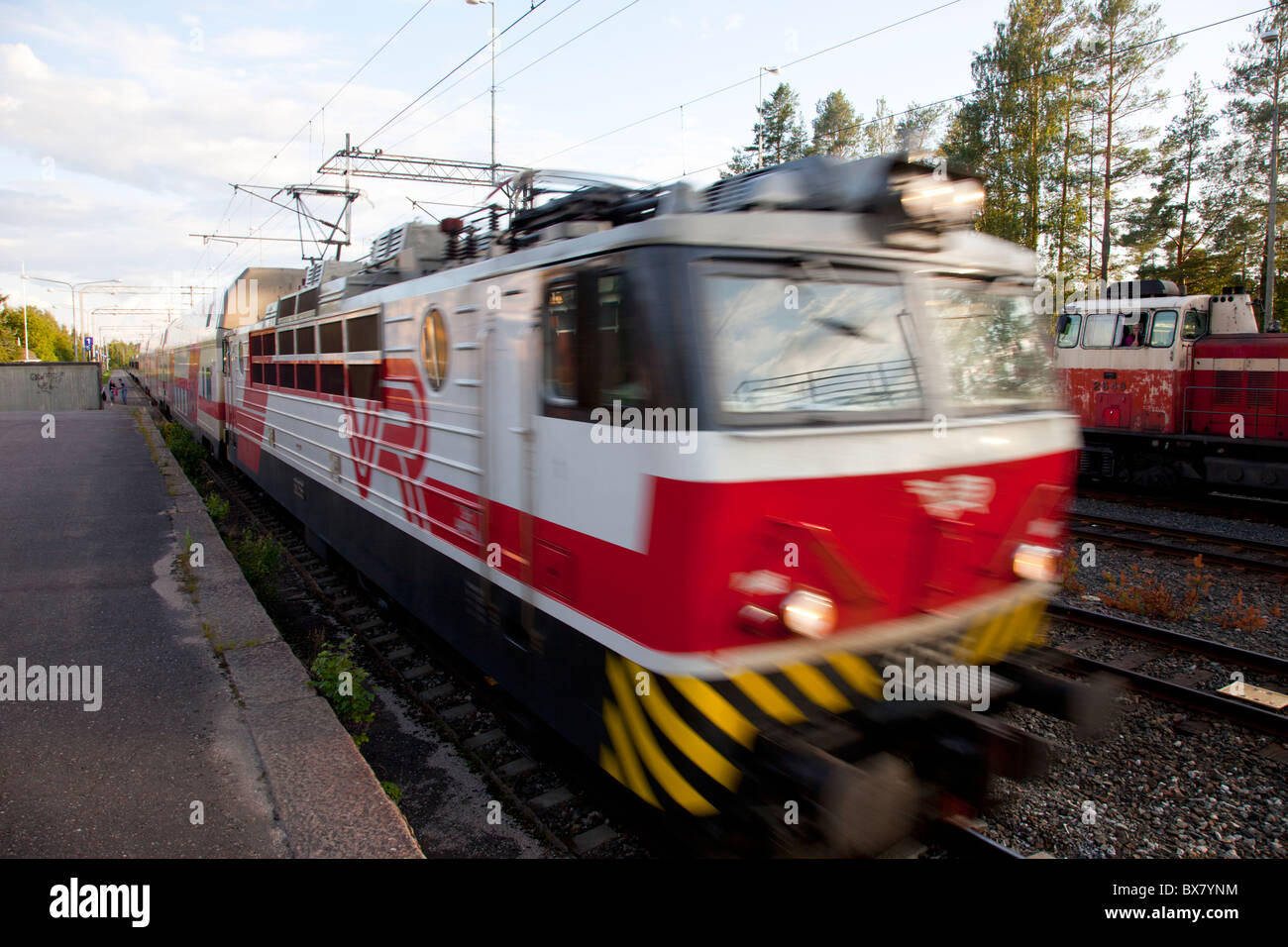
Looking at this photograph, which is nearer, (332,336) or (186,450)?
(332,336)

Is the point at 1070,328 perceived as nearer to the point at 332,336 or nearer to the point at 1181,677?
the point at 1181,677

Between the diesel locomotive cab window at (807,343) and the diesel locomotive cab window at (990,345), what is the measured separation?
0.97 feet

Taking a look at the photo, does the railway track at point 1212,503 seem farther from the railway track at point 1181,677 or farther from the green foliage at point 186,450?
the green foliage at point 186,450

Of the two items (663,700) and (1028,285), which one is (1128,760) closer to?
(1028,285)

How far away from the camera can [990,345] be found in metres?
3.99

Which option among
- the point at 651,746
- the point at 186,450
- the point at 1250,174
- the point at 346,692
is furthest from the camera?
the point at 1250,174

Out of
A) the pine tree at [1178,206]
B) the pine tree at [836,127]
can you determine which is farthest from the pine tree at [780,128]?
the pine tree at [1178,206]

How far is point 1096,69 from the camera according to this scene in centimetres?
2683

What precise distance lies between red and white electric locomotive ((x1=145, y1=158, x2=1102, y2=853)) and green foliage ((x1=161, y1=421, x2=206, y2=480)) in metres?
12.3

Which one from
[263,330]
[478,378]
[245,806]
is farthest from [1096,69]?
[245,806]

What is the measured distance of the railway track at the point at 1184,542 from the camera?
336 inches

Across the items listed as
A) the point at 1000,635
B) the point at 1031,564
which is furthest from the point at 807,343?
the point at 1000,635

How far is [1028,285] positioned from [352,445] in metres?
5.36

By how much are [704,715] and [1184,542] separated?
360 inches
